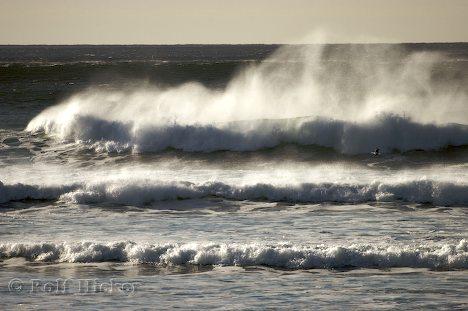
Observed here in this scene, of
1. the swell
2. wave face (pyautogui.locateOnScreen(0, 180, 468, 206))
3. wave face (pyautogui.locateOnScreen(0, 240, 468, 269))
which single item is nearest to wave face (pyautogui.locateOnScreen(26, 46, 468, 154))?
the swell

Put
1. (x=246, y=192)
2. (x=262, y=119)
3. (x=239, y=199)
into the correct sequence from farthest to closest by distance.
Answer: (x=262, y=119) < (x=246, y=192) < (x=239, y=199)

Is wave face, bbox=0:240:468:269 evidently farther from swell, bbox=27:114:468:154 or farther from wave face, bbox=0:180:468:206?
swell, bbox=27:114:468:154

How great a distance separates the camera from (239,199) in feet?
64.6

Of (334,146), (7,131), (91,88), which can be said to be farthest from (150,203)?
(91,88)

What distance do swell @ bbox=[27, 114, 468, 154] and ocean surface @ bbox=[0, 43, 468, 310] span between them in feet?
0.21

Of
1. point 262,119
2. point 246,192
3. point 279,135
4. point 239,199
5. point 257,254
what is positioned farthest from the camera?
point 262,119

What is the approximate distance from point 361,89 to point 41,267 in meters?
25.4

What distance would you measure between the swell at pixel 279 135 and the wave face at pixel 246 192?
555 cm

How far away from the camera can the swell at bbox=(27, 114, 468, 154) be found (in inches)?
1005

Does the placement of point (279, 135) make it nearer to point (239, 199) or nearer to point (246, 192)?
point (246, 192)

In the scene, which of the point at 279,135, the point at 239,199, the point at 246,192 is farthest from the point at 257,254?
the point at 279,135

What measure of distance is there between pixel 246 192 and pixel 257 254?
19.9ft

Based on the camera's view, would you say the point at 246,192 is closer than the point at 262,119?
Yes

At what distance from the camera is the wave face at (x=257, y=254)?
13.5 meters
